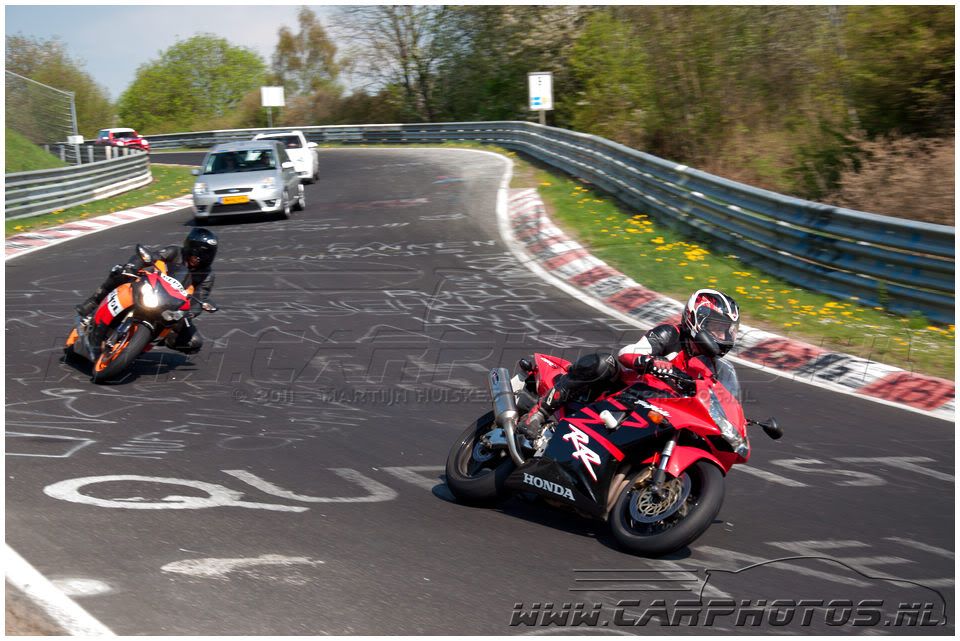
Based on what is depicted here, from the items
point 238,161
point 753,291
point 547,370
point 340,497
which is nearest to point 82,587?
point 340,497

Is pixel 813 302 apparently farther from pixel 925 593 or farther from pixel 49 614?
pixel 49 614

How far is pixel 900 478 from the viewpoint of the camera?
673 centimetres

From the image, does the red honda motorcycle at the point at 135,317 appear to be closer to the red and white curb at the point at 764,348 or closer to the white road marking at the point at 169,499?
the white road marking at the point at 169,499

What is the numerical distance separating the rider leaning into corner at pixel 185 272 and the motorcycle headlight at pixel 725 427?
5.53 metres

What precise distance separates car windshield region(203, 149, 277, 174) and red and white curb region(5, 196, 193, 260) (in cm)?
215

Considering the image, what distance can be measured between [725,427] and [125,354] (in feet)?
19.0

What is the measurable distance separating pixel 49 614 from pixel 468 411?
460cm

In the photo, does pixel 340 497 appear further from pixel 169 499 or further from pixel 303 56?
pixel 303 56

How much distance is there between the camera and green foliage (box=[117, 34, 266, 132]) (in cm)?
7644

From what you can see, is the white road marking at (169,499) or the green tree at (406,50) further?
the green tree at (406,50)

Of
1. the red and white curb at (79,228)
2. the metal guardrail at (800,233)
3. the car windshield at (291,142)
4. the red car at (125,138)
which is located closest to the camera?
the metal guardrail at (800,233)

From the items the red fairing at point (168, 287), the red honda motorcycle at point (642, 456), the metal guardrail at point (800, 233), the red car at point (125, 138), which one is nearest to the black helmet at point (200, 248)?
the red fairing at point (168, 287)

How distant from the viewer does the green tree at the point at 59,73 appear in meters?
68.2

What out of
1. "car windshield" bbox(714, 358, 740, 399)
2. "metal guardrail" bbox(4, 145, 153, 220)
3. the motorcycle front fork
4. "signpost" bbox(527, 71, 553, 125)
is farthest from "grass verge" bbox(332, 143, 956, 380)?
"metal guardrail" bbox(4, 145, 153, 220)
